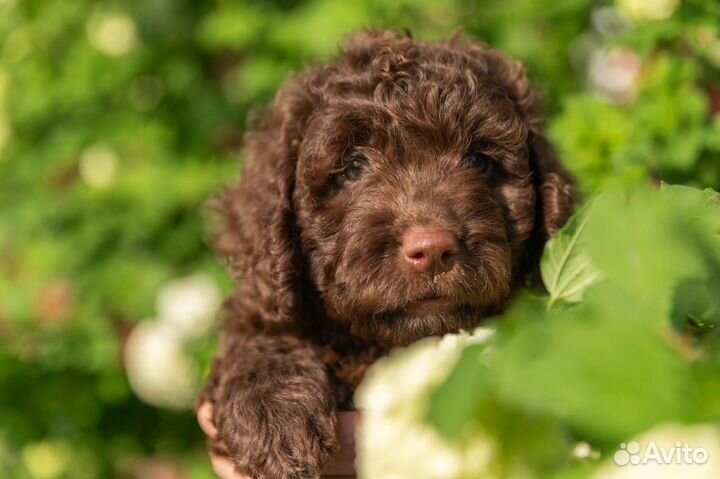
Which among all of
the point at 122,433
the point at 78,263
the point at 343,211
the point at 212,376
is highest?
the point at 343,211

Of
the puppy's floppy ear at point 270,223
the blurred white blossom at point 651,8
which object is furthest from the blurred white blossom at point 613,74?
the puppy's floppy ear at point 270,223

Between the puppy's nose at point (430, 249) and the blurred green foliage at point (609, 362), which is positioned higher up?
the blurred green foliage at point (609, 362)

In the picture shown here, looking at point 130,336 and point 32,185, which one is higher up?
point 32,185

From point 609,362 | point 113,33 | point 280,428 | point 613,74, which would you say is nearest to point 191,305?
point 113,33

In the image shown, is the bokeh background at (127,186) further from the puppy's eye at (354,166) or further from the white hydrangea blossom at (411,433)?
the white hydrangea blossom at (411,433)

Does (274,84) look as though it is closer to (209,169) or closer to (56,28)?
(209,169)

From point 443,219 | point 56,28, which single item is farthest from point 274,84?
point 443,219

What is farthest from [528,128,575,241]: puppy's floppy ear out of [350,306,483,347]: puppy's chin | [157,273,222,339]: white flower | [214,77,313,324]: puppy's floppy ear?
[157,273,222,339]: white flower
